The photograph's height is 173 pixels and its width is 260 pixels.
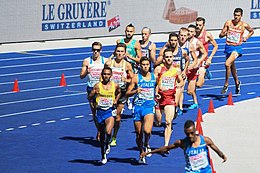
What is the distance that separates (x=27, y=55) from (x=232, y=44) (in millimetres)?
10000

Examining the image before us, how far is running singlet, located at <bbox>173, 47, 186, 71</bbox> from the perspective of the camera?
2094cm

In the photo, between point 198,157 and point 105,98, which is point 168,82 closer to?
point 105,98

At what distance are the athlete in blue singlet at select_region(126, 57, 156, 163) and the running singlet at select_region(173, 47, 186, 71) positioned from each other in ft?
10.0

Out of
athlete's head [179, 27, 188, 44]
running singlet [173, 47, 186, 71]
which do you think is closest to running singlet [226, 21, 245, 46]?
athlete's head [179, 27, 188, 44]

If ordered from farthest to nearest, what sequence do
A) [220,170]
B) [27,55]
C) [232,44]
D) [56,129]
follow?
[27,55], [232,44], [56,129], [220,170]

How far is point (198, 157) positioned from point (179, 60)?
7.54 meters

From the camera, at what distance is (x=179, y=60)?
2102 centimetres

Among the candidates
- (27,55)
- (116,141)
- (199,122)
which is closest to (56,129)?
(116,141)

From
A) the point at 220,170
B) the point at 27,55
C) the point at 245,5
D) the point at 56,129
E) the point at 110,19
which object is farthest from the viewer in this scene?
the point at 245,5

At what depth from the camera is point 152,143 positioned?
1925 cm

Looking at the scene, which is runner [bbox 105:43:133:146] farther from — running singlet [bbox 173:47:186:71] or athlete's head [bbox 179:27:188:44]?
athlete's head [bbox 179:27:188:44]

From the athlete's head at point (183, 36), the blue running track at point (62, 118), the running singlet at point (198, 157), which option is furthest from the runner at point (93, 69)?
the running singlet at point (198, 157)

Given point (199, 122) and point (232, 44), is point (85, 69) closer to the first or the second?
point (199, 122)

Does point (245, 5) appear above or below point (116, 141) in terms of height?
above
